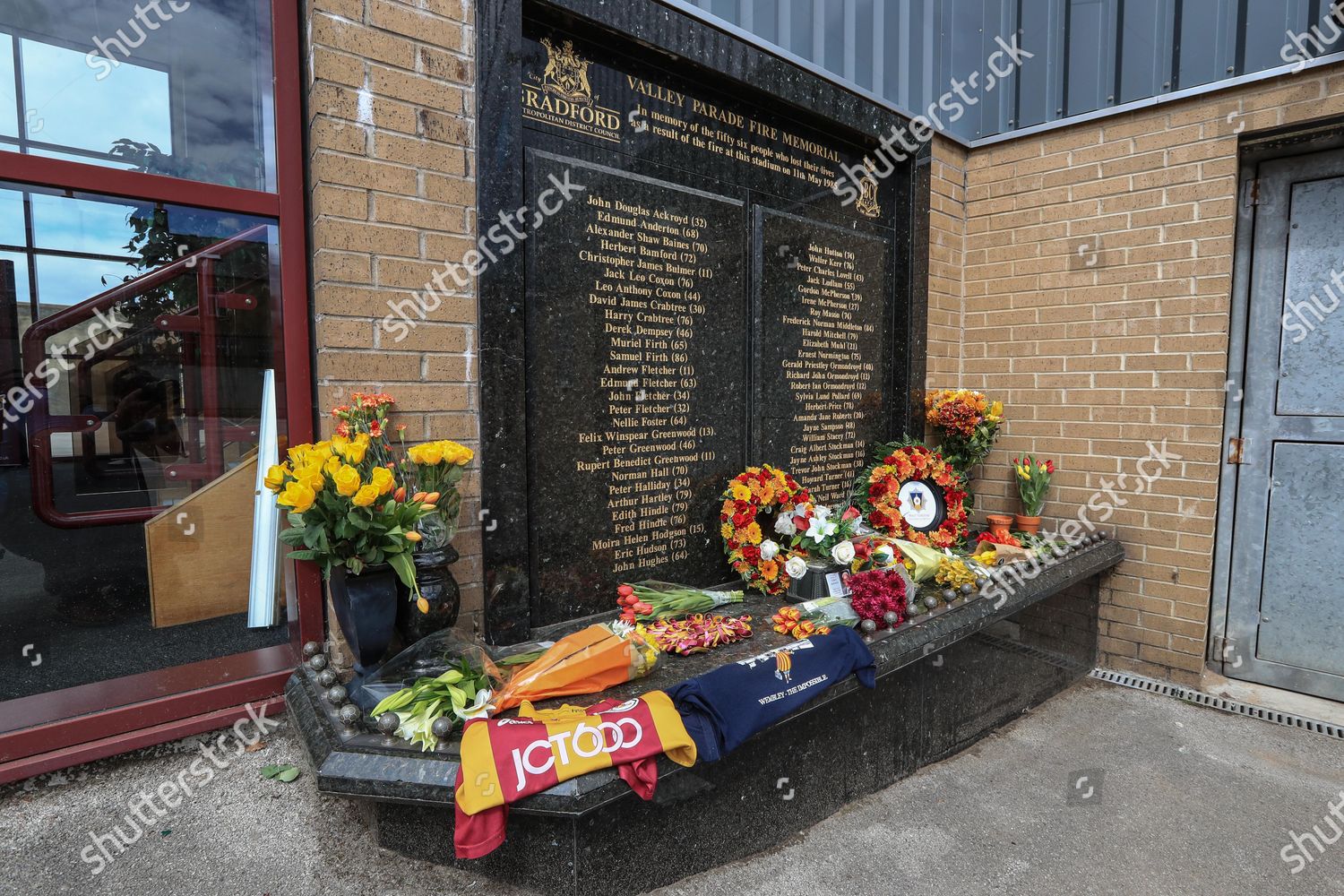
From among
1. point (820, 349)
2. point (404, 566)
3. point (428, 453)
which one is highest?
point (820, 349)

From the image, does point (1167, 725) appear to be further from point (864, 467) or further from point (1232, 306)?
point (1232, 306)

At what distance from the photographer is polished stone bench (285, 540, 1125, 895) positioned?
67.2 inches

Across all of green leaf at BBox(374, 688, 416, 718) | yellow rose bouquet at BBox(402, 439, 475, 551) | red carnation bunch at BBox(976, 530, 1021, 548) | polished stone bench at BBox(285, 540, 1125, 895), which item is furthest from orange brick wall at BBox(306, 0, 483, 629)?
red carnation bunch at BBox(976, 530, 1021, 548)

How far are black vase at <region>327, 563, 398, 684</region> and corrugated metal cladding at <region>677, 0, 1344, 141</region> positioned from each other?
266cm

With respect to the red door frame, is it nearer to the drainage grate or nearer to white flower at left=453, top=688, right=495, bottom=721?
white flower at left=453, top=688, right=495, bottom=721

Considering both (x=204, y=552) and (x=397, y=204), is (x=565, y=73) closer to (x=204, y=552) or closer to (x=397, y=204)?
(x=397, y=204)

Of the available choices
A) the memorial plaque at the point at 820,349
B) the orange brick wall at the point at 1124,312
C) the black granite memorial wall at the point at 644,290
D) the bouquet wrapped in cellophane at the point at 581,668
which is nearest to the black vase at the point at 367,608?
the bouquet wrapped in cellophane at the point at 581,668

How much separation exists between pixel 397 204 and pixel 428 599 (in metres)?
1.29

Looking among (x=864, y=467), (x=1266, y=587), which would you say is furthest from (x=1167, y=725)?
(x=864, y=467)

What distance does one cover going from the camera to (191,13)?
2.19 m

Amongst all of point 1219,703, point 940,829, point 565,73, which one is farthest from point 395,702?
point 1219,703

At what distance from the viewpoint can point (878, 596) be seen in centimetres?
266

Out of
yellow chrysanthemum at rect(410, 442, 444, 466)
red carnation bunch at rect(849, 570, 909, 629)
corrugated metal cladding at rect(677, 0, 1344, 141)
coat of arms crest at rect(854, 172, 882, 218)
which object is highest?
corrugated metal cladding at rect(677, 0, 1344, 141)

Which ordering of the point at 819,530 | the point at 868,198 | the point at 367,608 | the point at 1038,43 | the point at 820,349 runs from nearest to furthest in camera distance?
the point at 367,608
the point at 819,530
the point at 820,349
the point at 868,198
the point at 1038,43
